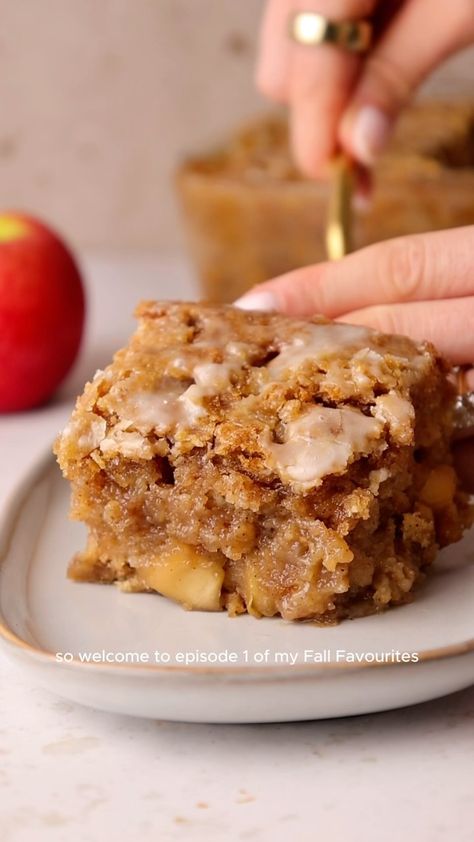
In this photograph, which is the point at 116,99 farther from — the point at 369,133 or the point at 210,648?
the point at 210,648

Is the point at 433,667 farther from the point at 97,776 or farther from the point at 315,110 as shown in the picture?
the point at 315,110

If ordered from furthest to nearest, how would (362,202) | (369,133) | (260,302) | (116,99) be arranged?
(116,99) → (362,202) → (369,133) → (260,302)

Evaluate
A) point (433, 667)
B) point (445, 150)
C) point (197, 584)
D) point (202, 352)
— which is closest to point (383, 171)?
point (445, 150)

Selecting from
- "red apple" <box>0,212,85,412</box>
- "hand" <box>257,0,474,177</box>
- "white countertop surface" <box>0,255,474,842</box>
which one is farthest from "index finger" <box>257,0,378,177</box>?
"white countertop surface" <box>0,255,474,842</box>

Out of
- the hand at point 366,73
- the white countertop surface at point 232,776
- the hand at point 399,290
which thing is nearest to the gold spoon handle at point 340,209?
the hand at point 366,73

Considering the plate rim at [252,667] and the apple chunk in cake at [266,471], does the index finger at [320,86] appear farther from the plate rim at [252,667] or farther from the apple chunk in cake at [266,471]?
the plate rim at [252,667]

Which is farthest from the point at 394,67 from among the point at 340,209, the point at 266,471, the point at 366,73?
the point at 266,471
